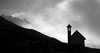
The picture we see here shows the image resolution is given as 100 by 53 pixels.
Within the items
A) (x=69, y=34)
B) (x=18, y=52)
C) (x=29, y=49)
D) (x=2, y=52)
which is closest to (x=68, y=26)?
(x=69, y=34)

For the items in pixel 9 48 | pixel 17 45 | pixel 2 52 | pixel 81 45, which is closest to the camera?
pixel 2 52

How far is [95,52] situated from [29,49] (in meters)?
17.8

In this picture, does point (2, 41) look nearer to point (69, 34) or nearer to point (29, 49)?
point (29, 49)

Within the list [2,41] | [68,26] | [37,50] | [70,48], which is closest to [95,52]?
[70,48]

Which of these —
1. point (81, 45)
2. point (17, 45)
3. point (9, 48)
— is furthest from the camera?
point (81, 45)

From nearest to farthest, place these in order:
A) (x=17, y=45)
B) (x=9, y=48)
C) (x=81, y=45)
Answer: (x=9, y=48), (x=17, y=45), (x=81, y=45)

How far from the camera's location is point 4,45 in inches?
1373

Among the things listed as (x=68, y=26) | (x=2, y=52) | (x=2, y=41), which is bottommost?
(x=2, y=52)

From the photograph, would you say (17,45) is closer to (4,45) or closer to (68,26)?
(4,45)

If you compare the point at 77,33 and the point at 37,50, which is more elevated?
the point at 77,33

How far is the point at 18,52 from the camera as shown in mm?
32000

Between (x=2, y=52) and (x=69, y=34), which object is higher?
(x=69, y=34)

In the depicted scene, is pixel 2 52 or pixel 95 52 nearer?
pixel 2 52

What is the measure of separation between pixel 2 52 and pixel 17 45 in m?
5.96
